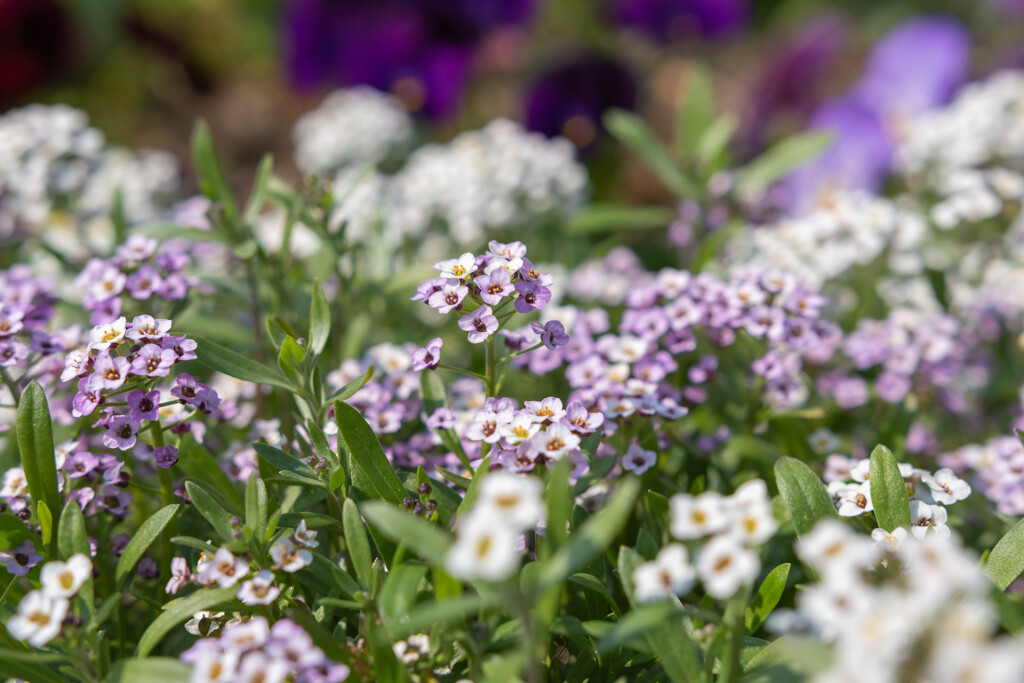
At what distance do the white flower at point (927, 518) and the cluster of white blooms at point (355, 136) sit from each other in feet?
6.47

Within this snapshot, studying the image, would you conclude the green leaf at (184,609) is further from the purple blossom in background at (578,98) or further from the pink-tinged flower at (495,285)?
the purple blossom in background at (578,98)

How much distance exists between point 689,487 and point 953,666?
2.61 ft

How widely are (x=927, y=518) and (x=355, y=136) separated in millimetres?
2116

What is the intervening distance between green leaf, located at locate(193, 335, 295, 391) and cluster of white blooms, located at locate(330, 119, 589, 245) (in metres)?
0.82

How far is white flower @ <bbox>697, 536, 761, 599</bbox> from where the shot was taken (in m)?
0.78

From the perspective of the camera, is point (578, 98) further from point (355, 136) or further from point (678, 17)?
point (355, 136)

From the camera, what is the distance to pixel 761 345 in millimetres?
1505

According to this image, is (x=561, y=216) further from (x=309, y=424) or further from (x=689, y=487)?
(x=309, y=424)

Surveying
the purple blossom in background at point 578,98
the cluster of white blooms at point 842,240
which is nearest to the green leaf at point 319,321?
the cluster of white blooms at point 842,240

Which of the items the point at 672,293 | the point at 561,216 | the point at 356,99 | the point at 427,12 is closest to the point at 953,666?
the point at 672,293

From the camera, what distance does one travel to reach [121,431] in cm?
113

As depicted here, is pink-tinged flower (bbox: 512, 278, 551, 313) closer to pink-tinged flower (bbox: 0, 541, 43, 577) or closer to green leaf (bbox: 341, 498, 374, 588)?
green leaf (bbox: 341, 498, 374, 588)

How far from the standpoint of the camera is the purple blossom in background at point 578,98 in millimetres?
3102

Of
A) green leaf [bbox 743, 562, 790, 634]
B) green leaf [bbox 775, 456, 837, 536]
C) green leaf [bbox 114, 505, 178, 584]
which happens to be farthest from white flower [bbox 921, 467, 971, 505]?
green leaf [bbox 114, 505, 178, 584]
